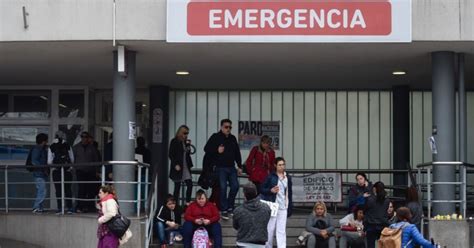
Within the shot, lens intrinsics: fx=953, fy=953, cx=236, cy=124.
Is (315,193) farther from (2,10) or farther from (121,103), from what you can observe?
(2,10)

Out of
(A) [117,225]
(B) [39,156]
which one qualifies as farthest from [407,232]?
(B) [39,156]

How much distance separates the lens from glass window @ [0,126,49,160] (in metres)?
21.6

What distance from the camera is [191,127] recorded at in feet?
71.4

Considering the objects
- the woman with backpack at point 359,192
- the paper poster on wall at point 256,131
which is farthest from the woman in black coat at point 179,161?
the paper poster on wall at point 256,131

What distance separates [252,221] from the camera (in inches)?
485

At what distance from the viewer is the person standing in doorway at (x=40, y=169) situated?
1811cm

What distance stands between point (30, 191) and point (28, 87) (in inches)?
91.8

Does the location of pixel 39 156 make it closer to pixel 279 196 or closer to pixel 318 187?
pixel 279 196

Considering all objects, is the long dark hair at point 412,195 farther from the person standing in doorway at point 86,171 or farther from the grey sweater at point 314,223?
the person standing in doorway at point 86,171

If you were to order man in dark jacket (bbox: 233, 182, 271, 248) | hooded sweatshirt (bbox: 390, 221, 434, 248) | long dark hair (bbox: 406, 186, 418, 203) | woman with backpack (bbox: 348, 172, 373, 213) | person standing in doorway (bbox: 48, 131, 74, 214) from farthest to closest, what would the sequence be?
person standing in doorway (bbox: 48, 131, 74, 214), woman with backpack (bbox: 348, 172, 373, 213), long dark hair (bbox: 406, 186, 418, 203), man in dark jacket (bbox: 233, 182, 271, 248), hooded sweatshirt (bbox: 390, 221, 434, 248)

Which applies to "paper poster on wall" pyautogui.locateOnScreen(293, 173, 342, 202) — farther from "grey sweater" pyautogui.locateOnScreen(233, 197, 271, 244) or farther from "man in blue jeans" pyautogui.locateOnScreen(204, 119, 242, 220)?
"grey sweater" pyautogui.locateOnScreen(233, 197, 271, 244)

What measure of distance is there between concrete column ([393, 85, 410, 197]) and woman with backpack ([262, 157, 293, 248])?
5950 millimetres

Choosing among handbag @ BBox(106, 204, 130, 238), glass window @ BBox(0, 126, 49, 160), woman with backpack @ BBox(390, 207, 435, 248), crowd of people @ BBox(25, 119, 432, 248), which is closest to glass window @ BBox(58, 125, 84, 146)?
glass window @ BBox(0, 126, 49, 160)

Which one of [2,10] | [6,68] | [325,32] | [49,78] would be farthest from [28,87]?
[325,32]
